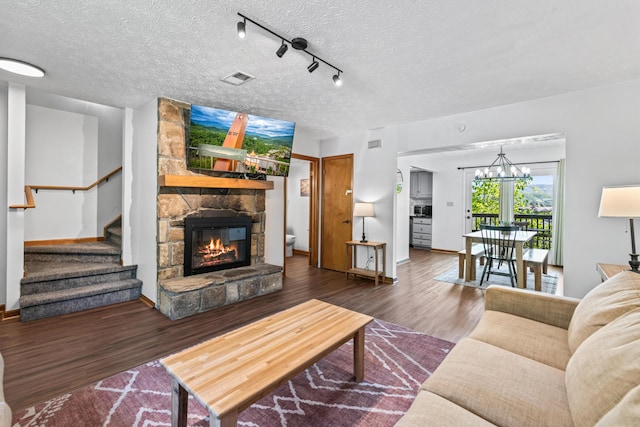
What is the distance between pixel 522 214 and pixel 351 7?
22.0 ft

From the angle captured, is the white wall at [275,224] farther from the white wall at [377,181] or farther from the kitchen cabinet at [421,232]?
the kitchen cabinet at [421,232]

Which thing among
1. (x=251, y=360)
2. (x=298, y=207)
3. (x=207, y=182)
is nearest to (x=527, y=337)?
(x=251, y=360)

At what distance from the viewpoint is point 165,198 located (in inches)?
133

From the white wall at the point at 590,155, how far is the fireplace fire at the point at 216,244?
379cm

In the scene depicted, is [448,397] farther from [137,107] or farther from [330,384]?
[137,107]

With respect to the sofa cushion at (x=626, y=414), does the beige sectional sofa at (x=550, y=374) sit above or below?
below

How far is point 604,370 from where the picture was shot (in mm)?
983

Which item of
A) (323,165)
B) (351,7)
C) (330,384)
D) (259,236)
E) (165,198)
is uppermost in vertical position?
(351,7)

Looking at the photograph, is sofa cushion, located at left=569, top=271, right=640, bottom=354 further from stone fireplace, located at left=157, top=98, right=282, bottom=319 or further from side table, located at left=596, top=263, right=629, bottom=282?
stone fireplace, located at left=157, top=98, right=282, bottom=319

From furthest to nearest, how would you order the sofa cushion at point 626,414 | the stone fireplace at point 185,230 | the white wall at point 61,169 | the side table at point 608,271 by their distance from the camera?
the white wall at point 61,169, the stone fireplace at point 185,230, the side table at point 608,271, the sofa cushion at point 626,414

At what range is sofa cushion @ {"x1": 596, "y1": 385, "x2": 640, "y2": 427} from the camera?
69cm

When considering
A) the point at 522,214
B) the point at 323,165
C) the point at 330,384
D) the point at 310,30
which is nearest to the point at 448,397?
the point at 330,384

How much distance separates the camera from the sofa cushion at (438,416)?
104 centimetres

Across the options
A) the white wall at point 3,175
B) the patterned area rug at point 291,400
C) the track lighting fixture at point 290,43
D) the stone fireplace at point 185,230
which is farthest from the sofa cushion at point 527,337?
the white wall at point 3,175
